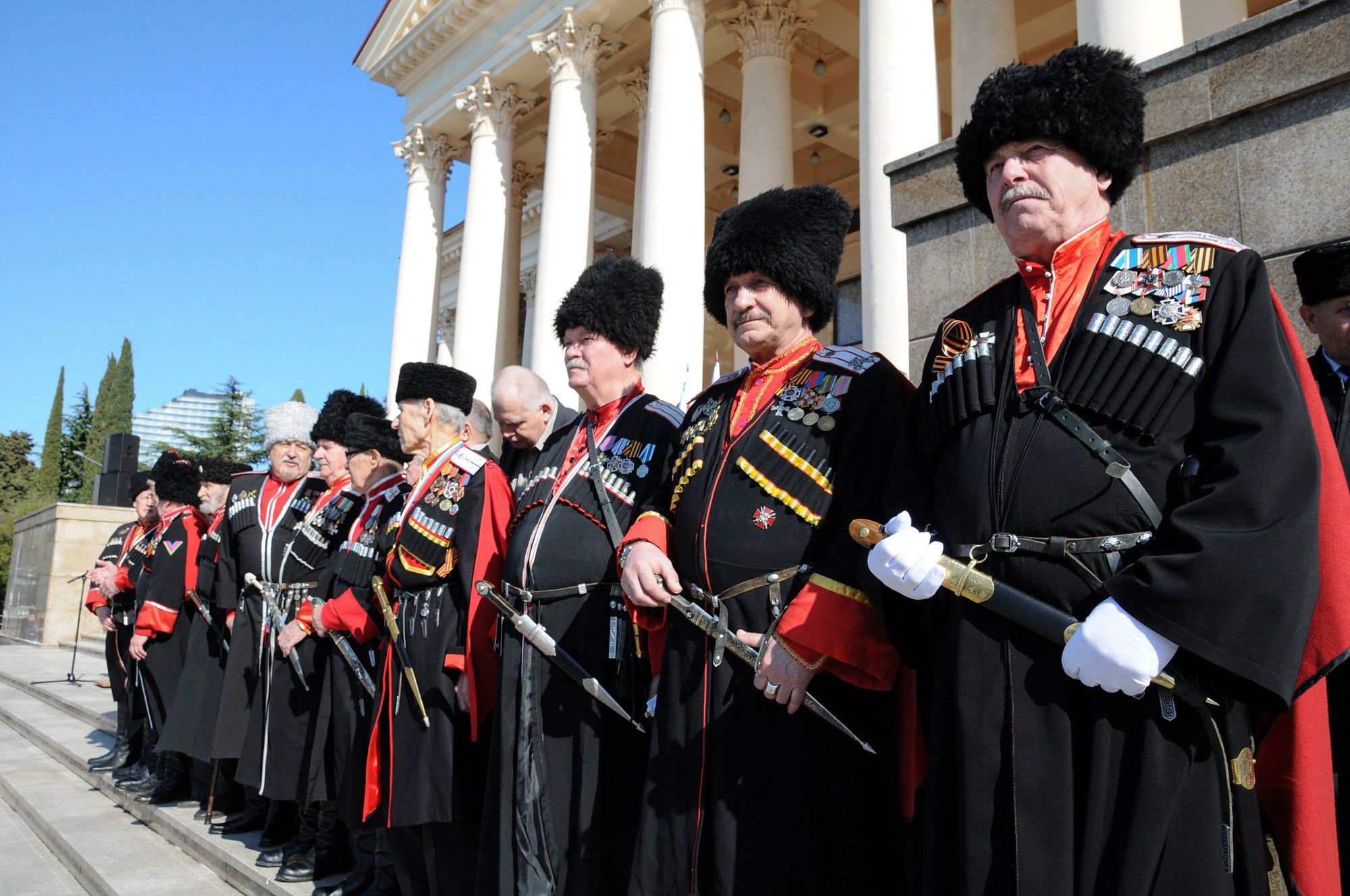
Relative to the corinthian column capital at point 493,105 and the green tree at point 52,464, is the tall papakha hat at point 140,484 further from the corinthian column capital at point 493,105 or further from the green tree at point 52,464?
the green tree at point 52,464

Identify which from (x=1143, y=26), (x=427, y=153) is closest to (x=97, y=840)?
(x=1143, y=26)

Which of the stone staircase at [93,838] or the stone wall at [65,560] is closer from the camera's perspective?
the stone staircase at [93,838]

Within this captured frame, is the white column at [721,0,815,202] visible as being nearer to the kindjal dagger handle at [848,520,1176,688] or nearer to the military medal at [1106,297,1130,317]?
the military medal at [1106,297,1130,317]

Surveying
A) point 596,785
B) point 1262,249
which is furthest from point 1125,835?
point 1262,249

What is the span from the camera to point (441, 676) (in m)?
4.52

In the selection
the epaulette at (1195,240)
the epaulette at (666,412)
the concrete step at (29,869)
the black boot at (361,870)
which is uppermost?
the epaulette at (1195,240)

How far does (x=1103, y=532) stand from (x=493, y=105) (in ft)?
71.4

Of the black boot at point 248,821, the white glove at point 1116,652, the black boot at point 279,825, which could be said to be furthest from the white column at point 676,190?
the white glove at point 1116,652

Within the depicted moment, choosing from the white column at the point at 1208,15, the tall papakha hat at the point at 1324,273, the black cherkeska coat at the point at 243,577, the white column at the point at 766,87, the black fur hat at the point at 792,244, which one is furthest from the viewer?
the white column at the point at 766,87

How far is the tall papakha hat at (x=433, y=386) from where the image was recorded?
531 cm

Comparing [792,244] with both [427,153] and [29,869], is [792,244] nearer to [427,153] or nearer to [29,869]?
[29,869]

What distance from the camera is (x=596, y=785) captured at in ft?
11.9

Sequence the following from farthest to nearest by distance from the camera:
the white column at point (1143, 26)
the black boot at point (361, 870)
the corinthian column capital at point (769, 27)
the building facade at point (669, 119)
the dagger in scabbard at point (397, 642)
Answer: the corinthian column capital at point (769, 27)
the building facade at point (669, 119)
the white column at point (1143, 26)
the black boot at point (361, 870)
the dagger in scabbard at point (397, 642)

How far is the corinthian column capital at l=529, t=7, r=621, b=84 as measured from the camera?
19.2 meters
